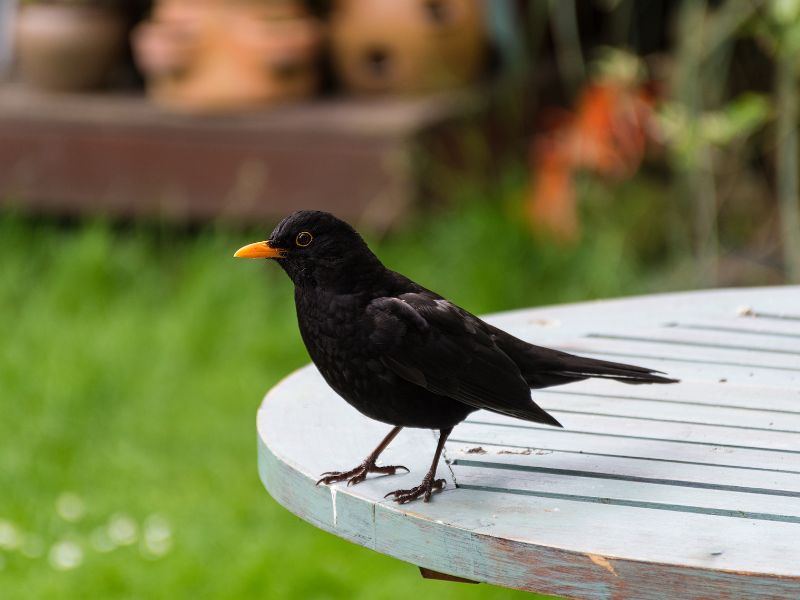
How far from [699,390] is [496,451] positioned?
1.37ft

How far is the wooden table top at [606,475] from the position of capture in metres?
1.56

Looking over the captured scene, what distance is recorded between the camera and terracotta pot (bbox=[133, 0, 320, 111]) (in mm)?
5316

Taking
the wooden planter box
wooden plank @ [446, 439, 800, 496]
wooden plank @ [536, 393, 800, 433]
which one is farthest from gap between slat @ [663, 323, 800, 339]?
the wooden planter box

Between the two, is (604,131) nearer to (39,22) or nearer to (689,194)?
(689,194)

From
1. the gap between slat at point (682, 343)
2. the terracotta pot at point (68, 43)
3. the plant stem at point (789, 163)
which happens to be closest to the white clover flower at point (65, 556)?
the gap between slat at point (682, 343)

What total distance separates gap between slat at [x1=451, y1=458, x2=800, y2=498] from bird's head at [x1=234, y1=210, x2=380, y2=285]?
1.04ft

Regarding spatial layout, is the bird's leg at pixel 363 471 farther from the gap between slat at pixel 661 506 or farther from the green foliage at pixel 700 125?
the green foliage at pixel 700 125

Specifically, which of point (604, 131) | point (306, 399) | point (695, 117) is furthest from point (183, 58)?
point (306, 399)

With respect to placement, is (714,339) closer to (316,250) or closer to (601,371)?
(601,371)

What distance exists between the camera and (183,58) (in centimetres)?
532

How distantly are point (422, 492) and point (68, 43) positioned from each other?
426cm

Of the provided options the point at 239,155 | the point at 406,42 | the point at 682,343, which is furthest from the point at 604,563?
the point at 406,42

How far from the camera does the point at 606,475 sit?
1831 millimetres

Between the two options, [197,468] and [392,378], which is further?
[197,468]
